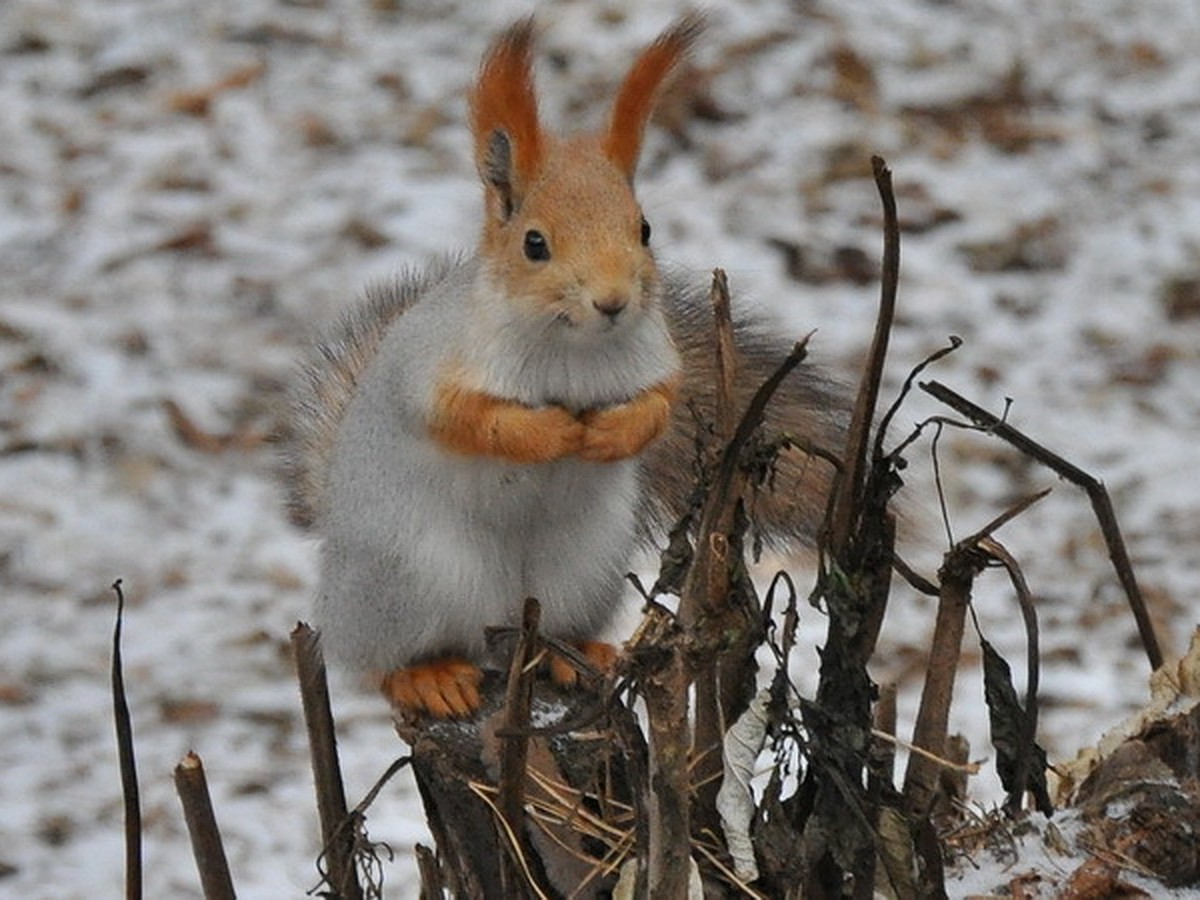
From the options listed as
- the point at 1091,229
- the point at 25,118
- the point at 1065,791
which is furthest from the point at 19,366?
the point at 1065,791

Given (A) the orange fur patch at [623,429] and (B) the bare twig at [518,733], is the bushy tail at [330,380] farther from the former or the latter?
(B) the bare twig at [518,733]

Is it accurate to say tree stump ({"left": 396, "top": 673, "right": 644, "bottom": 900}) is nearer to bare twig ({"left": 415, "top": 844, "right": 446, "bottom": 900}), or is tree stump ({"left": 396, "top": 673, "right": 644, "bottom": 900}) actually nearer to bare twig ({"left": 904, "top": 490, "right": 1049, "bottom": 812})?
bare twig ({"left": 415, "top": 844, "right": 446, "bottom": 900})

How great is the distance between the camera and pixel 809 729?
4.74 ft

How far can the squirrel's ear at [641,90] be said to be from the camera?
5.94 feet

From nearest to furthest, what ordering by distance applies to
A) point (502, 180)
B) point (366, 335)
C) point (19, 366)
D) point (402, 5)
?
point (502, 180)
point (366, 335)
point (19, 366)
point (402, 5)

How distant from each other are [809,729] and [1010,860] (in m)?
0.33

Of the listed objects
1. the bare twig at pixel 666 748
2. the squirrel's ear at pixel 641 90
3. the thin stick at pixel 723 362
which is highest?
the squirrel's ear at pixel 641 90

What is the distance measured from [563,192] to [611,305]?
158mm

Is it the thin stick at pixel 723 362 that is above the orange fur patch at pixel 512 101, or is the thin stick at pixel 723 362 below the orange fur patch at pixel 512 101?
below

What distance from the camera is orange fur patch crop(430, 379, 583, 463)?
5.90 ft

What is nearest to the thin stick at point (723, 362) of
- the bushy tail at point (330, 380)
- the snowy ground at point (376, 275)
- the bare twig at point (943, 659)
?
the bare twig at point (943, 659)

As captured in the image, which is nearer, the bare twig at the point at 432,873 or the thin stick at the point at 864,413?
the thin stick at the point at 864,413

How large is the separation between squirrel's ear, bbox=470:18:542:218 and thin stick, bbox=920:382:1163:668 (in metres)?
0.43

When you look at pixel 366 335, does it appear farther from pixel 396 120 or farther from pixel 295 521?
pixel 396 120
